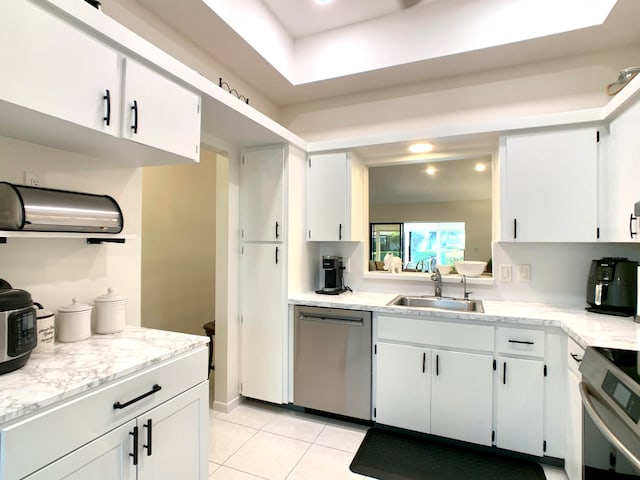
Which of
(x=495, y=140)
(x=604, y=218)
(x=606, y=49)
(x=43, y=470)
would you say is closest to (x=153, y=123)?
(x=43, y=470)

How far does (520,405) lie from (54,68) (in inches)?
111

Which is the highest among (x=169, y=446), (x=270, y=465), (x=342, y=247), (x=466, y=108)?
(x=466, y=108)

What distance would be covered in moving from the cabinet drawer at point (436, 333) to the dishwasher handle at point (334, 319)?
0.15 meters

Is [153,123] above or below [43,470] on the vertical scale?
above

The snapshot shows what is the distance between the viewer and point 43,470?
94 centimetres

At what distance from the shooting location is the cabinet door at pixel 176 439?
126 centimetres

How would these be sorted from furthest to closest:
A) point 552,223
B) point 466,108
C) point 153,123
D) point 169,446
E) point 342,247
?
A: 1. point 342,247
2. point 466,108
3. point 552,223
4. point 153,123
5. point 169,446

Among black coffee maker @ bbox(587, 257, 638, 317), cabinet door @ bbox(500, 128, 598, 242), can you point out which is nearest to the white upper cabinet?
cabinet door @ bbox(500, 128, 598, 242)

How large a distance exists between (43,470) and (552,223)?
2.79m

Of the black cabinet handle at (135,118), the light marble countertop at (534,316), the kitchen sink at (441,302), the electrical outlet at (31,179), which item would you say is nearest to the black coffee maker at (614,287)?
the light marble countertop at (534,316)

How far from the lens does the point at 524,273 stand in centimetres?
253

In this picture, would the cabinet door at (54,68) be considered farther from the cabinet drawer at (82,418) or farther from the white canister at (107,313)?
the cabinet drawer at (82,418)

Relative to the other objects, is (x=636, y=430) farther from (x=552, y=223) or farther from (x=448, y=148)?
(x=448, y=148)

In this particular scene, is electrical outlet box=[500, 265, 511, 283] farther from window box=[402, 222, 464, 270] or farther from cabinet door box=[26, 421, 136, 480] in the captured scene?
cabinet door box=[26, 421, 136, 480]
